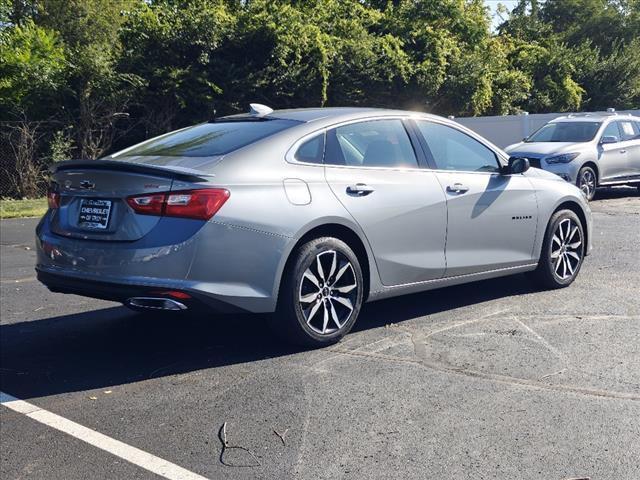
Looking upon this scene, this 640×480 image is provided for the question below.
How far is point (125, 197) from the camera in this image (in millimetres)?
5004

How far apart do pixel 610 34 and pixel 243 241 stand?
47.0 m

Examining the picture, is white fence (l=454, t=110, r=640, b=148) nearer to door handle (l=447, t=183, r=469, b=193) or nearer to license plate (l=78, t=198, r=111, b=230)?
door handle (l=447, t=183, r=469, b=193)

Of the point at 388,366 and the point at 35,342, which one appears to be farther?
the point at 35,342

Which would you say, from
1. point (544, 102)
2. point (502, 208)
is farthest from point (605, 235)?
point (544, 102)

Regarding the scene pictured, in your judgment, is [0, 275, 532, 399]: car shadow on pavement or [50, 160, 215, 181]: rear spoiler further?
[0, 275, 532, 399]: car shadow on pavement

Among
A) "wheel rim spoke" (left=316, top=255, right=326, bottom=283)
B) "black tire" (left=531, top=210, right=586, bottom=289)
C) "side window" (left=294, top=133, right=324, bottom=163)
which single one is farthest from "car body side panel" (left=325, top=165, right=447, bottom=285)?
"black tire" (left=531, top=210, right=586, bottom=289)

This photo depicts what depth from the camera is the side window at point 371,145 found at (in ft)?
19.1

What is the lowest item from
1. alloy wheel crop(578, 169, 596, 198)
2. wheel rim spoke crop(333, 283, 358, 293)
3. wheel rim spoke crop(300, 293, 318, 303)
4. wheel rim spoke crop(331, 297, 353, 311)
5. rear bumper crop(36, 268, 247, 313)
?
wheel rim spoke crop(331, 297, 353, 311)

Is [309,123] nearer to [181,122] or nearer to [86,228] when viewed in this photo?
[86,228]

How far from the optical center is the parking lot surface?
12.4ft

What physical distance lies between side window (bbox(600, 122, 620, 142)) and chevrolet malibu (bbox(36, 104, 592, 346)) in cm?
985

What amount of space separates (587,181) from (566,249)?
27.6 ft

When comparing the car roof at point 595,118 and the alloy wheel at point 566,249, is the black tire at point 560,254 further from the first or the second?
the car roof at point 595,118

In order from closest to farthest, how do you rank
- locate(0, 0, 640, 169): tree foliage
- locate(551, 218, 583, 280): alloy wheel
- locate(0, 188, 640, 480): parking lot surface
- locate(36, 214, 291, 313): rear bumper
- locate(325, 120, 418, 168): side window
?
locate(0, 188, 640, 480): parking lot surface
locate(36, 214, 291, 313): rear bumper
locate(325, 120, 418, 168): side window
locate(551, 218, 583, 280): alloy wheel
locate(0, 0, 640, 169): tree foliage
